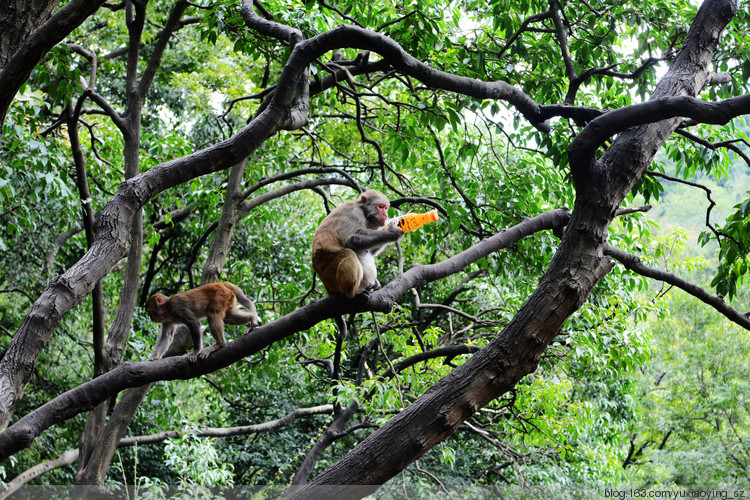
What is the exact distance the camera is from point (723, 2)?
179 inches


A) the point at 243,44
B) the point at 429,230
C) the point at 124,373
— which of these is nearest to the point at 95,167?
the point at 243,44

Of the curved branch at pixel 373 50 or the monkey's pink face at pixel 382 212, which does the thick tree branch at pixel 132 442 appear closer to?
the monkey's pink face at pixel 382 212

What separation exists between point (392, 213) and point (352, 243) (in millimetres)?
2248

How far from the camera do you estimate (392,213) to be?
697 centimetres

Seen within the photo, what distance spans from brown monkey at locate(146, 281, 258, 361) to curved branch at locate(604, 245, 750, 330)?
10.0ft

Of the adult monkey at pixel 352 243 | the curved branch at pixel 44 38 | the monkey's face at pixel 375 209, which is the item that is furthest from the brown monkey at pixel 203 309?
the curved branch at pixel 44 38

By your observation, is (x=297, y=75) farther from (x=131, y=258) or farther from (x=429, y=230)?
(x=131, y=258)

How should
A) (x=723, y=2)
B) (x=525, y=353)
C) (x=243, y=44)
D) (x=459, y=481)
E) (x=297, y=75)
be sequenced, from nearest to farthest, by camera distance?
(x=525, y=353) → (x=297, y=75) → (x=723, y=2) → (x=243, y=44) → (x=459, y=481)

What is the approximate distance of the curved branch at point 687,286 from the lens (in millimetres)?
Result: 4395

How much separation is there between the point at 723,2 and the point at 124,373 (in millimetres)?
4735

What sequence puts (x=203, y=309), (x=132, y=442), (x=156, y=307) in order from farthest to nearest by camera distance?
(x=132, y=442)
(x=156, y=307)
(x=203, y=309)

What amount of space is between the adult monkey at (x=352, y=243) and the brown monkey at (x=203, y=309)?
105 centimetres

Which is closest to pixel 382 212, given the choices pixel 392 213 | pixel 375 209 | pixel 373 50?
pixel 375 209

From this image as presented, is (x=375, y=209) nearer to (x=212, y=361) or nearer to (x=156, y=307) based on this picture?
(x=212, y=361)
